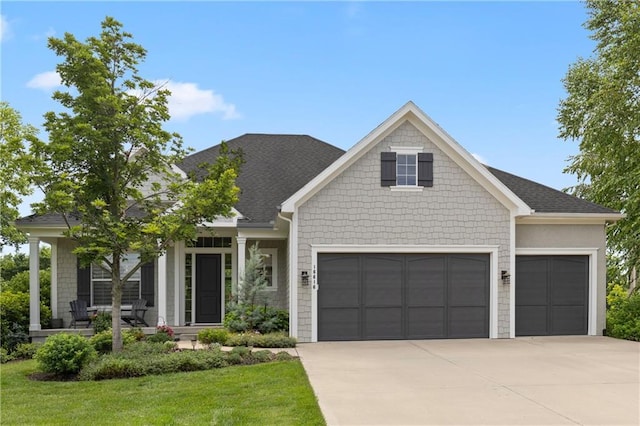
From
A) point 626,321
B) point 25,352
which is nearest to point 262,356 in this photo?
point 25,352

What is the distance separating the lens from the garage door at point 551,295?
50.7 ft

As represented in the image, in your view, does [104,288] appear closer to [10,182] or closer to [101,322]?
[101,322]

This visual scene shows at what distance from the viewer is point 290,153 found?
20.8 m

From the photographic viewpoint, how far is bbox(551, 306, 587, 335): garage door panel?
15633 mm

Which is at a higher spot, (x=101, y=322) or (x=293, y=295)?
(x=293, y=295)

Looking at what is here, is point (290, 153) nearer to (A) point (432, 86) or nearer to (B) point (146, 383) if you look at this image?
(A) point (432, 86)

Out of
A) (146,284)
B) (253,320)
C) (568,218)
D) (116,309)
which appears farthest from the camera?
(146,284)

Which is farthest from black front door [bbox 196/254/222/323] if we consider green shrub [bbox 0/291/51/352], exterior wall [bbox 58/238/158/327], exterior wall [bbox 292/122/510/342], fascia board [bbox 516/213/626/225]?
fascia board [bbox 516/213/626/225]

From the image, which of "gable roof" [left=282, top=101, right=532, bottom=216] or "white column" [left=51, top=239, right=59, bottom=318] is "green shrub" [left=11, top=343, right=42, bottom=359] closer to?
"white column" [left=51, top=239, right=59, bottom=318]

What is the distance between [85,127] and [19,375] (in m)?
4.78

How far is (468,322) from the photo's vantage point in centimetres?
1502

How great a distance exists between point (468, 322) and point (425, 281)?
1585mm

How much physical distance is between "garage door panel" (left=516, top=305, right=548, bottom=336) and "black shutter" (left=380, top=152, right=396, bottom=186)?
503 centimetres

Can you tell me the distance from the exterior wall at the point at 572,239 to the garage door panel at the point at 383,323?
3.53m
